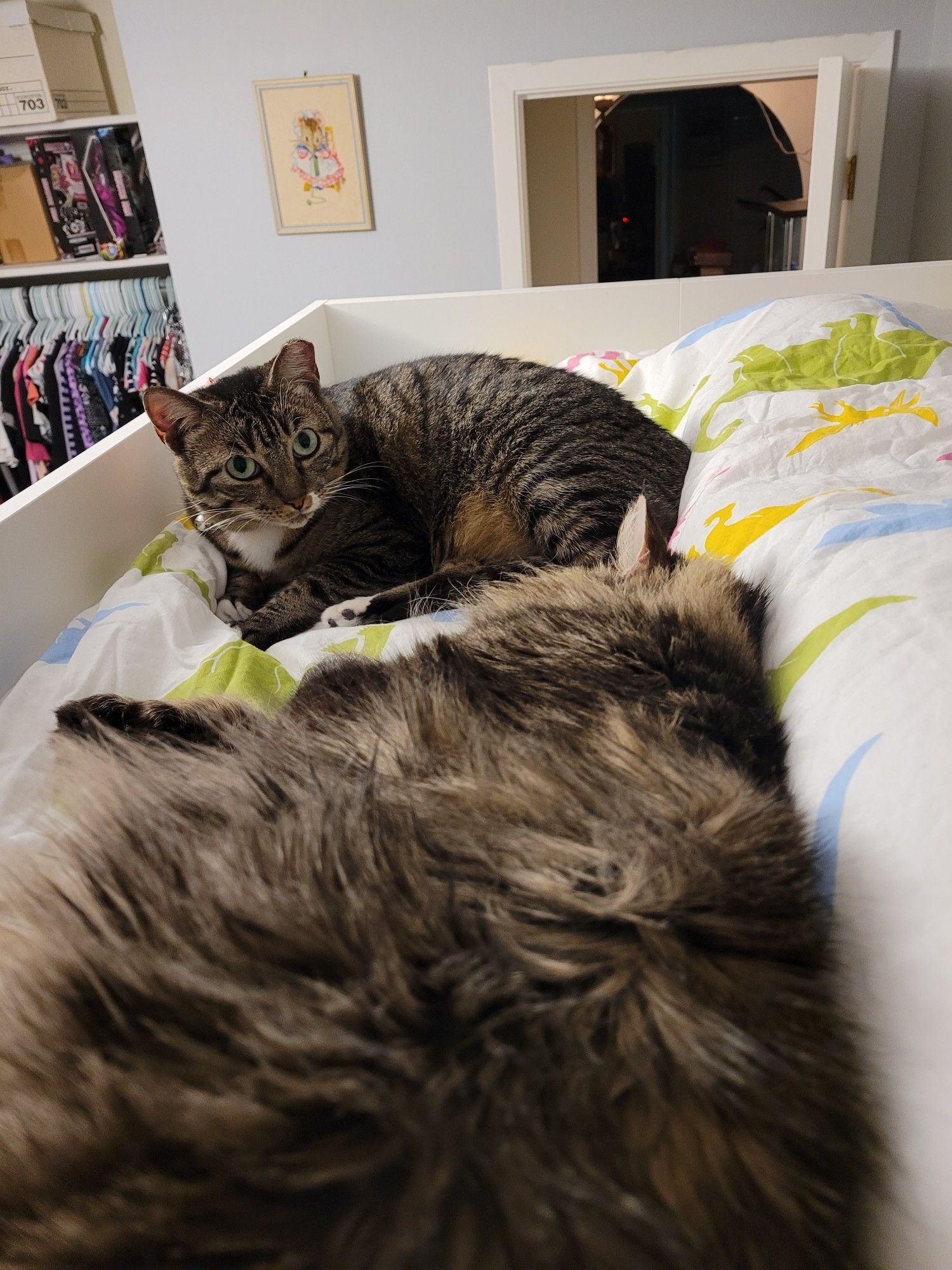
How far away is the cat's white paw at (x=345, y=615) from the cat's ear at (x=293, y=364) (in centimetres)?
38

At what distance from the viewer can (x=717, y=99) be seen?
403 centimetres

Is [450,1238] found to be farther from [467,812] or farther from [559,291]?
[559,291]

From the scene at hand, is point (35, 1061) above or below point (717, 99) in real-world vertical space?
below

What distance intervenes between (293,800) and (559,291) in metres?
1.70

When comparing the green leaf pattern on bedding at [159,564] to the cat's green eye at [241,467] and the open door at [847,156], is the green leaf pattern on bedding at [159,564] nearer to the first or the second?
the cat's green eye at [241,467]

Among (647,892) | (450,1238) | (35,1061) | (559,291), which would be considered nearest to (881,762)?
(647,892)

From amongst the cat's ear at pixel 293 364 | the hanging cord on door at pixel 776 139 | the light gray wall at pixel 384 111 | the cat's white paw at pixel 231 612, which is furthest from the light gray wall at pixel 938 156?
the cat's white paw at pixel 231 612

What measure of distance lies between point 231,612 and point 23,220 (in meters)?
2.72

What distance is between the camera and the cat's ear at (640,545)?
2.50 feet

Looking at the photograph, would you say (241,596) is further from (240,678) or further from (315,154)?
(315,154)

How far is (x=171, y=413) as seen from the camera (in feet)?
3.92

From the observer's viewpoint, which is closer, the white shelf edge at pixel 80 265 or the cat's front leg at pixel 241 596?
the cat's front leg at pixel 241 596

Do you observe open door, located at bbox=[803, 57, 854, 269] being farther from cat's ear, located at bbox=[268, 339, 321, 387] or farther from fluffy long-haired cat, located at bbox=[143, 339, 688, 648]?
cat's ear, located at bbox=[268, 339, 321, 387]

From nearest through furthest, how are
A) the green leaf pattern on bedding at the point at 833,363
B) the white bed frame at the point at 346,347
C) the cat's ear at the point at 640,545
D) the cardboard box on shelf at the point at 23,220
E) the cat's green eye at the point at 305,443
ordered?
the cat's ear at the point at 640,545, the white bed frame at the point at 346,347, the green leaf pattern on bedding at the point at 833,363, the cat's green eye at the point at 305,443, the cardboard box on shelf at the point at 23,220
